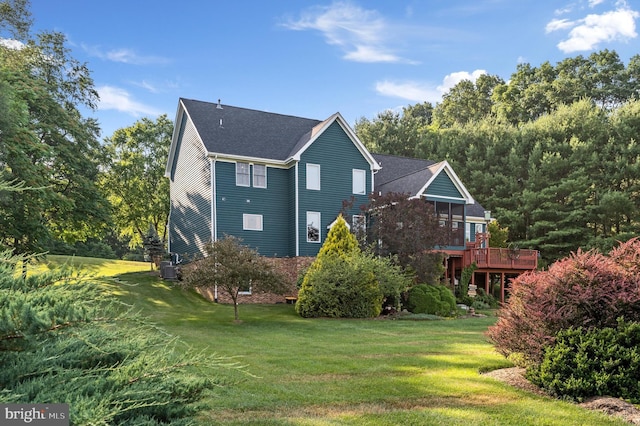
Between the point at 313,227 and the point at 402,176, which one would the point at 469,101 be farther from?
the point at 313,227

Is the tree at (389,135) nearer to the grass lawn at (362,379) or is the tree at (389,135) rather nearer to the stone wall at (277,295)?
the stone wall at (277,295)

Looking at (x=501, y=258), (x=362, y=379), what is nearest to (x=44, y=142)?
(x=362, y=379)

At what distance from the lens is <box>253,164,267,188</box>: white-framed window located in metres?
22.1

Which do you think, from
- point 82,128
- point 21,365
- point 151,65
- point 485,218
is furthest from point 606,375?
point 485,218

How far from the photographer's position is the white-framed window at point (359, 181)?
23.6 metres

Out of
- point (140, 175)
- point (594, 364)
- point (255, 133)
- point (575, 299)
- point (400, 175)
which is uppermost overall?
point (255, 133)

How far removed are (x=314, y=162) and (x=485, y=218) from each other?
14509 mm

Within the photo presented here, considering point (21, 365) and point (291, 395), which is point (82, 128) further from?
point (21, 365)

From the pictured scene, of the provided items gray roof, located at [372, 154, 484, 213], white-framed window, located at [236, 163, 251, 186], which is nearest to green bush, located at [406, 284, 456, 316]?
gray roof, located at [372, 154, 484, 213]

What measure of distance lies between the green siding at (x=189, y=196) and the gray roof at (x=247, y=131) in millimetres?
869

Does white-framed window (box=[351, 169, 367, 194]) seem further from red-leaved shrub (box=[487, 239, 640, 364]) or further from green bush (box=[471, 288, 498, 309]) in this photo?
red-leaved shrub (box=[487, 239, 640, 364])

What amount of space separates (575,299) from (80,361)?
20.6 ft

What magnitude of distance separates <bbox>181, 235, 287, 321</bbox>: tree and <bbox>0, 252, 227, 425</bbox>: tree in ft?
35.9

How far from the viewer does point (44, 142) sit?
20.6 m
